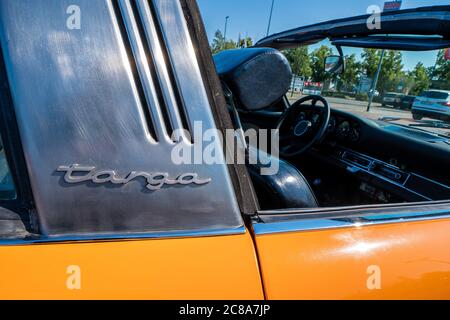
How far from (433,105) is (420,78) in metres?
0.36

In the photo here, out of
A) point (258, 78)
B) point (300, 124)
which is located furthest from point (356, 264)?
point (300, 124)

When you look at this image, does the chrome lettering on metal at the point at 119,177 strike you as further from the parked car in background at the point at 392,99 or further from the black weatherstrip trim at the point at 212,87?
the parked car in background at the point at 392,99

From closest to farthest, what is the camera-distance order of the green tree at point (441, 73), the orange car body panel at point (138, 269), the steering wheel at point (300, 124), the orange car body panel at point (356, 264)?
the orange car body panel at point (138, 269) → the orange car body panel at point (356, 264) → the green tree at point (441, 73) → the steering wheel at point (300, 124)

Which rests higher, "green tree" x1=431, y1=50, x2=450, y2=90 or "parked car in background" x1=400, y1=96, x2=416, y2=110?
"green tree" x1=431, y1=50, x2=450, y2=90

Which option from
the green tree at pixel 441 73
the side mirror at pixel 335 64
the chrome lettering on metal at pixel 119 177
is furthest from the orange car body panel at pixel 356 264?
the side mirror at pixel 335 64

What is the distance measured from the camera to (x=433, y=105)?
219cm

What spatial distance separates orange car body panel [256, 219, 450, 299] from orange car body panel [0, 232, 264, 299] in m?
0.07

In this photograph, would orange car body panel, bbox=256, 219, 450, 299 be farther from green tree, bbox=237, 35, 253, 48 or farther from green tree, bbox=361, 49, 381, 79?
green tree, bbox=237, 35, 253, 48

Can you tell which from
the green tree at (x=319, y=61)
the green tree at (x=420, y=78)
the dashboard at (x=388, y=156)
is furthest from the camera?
the green tree at (x=319, y=61)

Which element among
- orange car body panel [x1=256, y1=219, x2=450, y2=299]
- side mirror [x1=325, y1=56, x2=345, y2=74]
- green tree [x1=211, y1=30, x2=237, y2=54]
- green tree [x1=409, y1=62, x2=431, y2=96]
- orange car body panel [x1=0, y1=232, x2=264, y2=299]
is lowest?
orange car body panel [x1=256, y1=219, x2=450, y2=299]

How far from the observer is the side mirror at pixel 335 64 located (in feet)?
7.07

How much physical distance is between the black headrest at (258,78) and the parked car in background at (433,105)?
131 cm

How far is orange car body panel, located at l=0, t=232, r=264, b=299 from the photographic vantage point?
71 centimetres

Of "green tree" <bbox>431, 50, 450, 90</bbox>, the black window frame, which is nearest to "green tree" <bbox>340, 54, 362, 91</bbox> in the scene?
"green tree" <bbox>431, 50, 450, 90</bbox>
